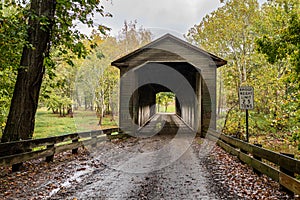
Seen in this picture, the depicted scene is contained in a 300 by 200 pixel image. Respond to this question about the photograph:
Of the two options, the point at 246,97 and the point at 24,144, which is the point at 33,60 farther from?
the point at 246,97

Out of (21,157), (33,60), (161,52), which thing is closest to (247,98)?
(33,60)

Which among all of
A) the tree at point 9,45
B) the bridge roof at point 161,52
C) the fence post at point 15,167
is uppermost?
the bridge roof at point 161,52

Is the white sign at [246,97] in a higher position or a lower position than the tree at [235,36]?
lower

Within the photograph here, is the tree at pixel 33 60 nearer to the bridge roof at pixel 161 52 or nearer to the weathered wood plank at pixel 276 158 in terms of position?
the weathered wood plank at pixel 276 158

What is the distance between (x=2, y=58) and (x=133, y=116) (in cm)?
821

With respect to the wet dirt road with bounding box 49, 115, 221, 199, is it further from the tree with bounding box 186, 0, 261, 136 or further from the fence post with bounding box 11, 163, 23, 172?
the tree with bounding box 186, 0, 261, 136

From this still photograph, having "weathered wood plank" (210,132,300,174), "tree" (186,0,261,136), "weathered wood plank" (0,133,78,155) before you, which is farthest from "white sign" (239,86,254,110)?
"tree" (186,0,261,136)

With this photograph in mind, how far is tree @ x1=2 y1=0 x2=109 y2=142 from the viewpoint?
620 cm

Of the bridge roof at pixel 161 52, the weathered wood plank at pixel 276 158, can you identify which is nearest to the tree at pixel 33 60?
the weathered wood plank at pixel 276 158

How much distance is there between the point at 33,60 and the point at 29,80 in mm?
502

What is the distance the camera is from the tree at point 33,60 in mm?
6199

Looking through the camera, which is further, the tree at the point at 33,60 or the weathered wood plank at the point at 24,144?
the tree at the point at 33,60

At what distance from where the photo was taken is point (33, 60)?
6422 millimetres

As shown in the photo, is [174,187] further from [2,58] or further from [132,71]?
[132,71]
